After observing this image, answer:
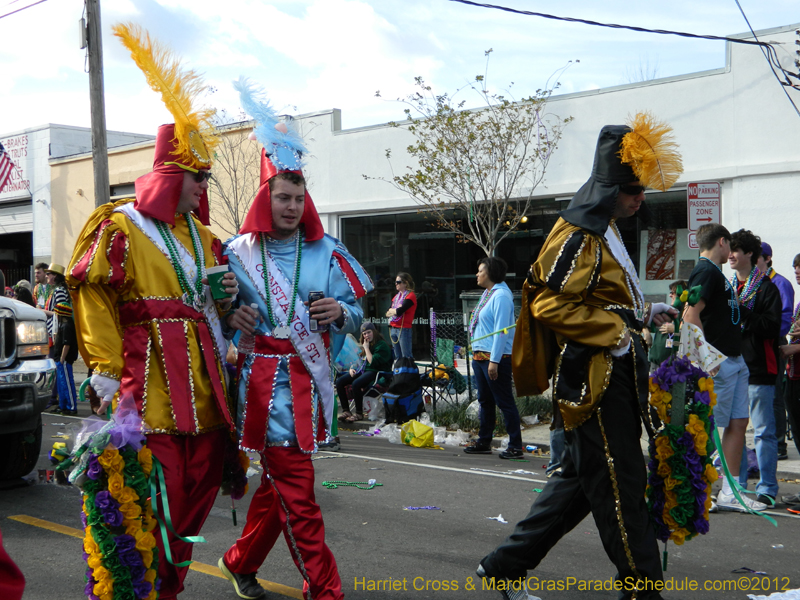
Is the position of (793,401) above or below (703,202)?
below

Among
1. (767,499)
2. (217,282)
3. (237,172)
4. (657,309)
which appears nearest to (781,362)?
(767,499)

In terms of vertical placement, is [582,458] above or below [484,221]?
below

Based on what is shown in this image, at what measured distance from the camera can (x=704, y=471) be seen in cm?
351

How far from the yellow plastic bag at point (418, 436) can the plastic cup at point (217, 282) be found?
214 inches

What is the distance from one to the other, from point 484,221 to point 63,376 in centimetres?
709

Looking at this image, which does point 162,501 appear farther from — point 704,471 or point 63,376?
point 63,376

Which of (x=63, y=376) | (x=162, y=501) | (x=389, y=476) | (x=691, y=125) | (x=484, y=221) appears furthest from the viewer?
(x=484, y=221)

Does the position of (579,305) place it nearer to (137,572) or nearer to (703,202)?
(137,572)

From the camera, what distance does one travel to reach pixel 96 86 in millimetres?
12422

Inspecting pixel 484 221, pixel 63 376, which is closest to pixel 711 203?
pixel 484 221

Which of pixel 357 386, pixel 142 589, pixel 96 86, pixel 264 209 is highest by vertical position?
→ pixel 96 86

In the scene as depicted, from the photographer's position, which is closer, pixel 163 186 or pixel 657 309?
pixel 163 186

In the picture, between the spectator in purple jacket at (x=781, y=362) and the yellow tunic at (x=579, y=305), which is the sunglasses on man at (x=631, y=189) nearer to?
the yellow tunic at (x=579, y=305)

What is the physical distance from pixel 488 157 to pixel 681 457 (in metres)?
9.82
